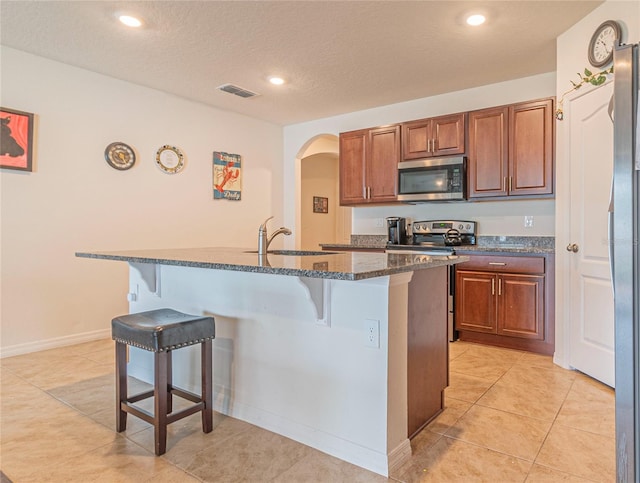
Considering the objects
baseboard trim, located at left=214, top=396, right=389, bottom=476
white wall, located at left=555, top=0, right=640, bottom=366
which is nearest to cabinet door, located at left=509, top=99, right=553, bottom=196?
white wall, located at left=555, top=0, right=640, bottom=366

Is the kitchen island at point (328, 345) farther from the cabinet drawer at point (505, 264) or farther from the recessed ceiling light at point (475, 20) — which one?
the recessed ceiling light at point (475, 20)

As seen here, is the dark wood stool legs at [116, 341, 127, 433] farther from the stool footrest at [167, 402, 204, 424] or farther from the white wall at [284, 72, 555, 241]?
the white wall at [284, 72, 555, 241]

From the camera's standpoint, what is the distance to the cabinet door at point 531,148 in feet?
11.4

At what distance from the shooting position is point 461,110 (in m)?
4.29

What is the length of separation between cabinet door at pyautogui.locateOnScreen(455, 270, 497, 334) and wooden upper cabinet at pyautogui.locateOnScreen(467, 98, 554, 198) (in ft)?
2.69

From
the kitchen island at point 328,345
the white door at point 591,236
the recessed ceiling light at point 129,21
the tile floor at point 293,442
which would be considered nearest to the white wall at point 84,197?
the tile floor at point 293,442

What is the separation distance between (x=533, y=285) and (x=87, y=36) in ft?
13.4

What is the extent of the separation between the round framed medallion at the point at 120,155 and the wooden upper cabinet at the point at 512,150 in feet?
11.1

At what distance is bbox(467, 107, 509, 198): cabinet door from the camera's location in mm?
3746

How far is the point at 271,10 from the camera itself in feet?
9.04

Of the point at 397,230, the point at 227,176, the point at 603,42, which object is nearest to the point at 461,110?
the point at 397,230

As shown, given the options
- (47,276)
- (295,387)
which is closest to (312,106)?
(47,276)

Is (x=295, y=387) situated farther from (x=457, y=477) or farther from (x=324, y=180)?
(x=324, y=180)

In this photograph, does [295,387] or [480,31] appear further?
[480,31]
